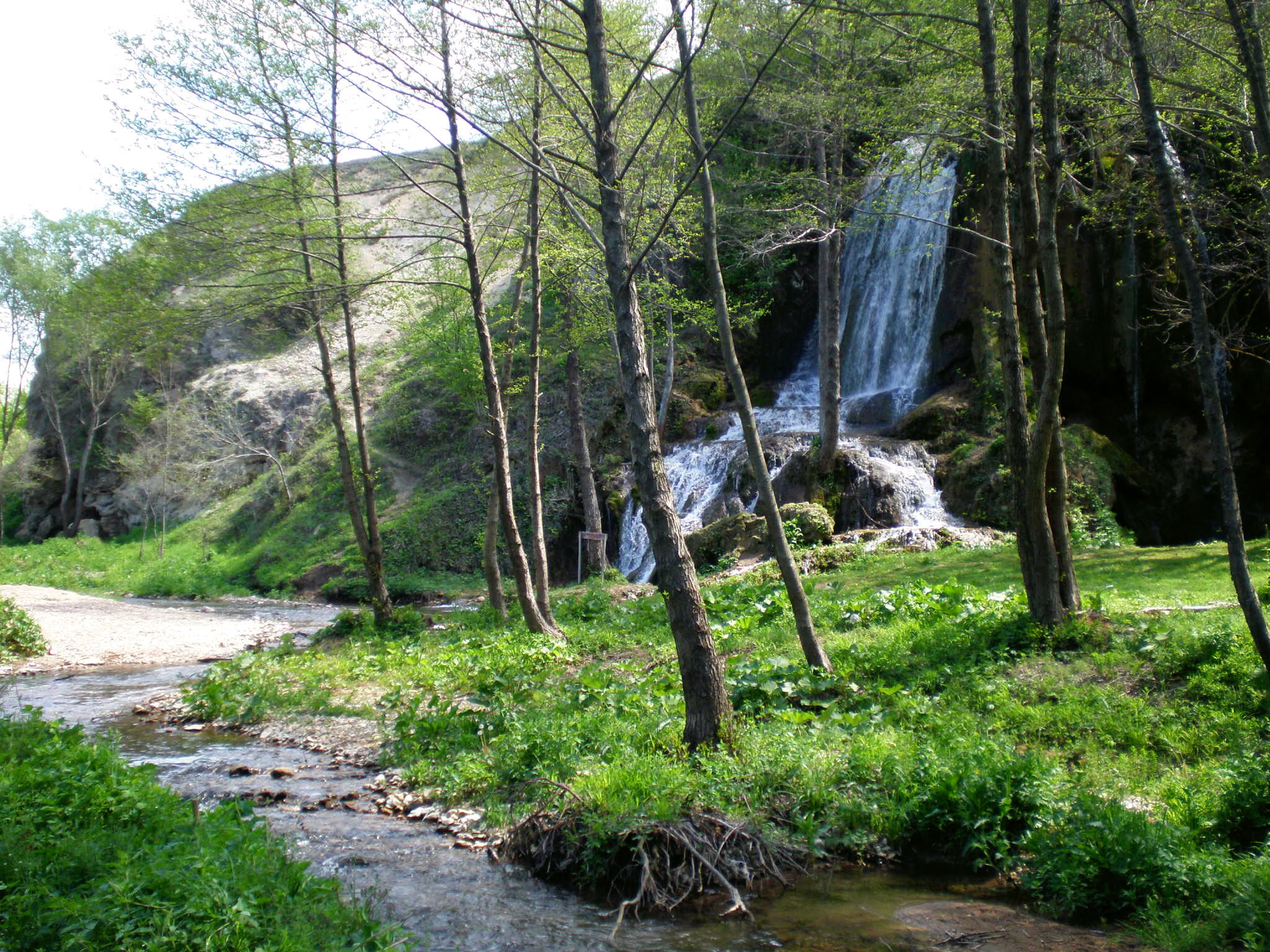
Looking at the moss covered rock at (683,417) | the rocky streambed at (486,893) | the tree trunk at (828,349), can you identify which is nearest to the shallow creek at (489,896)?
the rocky streambed at (486,893)

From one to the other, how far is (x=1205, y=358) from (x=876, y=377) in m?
18.3

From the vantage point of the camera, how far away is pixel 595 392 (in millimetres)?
28500

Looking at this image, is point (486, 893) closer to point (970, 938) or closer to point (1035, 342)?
point (970, 938)

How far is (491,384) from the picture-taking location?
11.5 m

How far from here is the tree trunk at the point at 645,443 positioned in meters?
5.47

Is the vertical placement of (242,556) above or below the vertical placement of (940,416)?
below

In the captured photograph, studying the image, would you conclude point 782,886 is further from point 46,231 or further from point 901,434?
point 46,231

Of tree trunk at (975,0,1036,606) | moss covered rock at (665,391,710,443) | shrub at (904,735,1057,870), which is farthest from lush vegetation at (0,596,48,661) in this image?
moss covered rock at (665,391,710,443)

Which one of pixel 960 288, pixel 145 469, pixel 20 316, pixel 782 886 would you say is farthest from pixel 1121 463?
pixel 20 316

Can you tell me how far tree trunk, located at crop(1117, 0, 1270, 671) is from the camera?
542cm

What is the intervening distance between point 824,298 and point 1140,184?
652 centimetres

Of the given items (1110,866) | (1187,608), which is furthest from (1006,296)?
(1110,866)

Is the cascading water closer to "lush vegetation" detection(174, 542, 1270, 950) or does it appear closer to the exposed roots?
"lush vegetation" detection(174, 542, 1270, 950)

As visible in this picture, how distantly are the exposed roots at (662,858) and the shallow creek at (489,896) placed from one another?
132 millimetres
